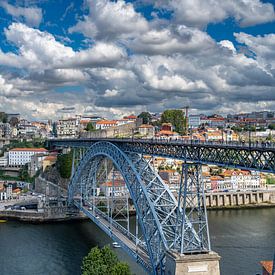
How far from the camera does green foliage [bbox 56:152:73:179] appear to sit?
136 ft

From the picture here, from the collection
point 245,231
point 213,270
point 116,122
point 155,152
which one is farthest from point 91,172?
point 116,122

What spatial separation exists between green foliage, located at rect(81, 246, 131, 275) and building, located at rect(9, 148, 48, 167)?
37.6 metres

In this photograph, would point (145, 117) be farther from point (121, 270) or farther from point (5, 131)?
point (121, 270)

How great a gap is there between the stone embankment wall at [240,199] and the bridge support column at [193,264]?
81.5 feet

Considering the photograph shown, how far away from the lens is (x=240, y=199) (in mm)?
40312

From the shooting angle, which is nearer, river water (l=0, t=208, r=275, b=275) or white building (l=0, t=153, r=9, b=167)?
river water (l=0, t=208, r=275, b=275)

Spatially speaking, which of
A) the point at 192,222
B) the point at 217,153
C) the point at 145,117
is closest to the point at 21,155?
the point at 145,117

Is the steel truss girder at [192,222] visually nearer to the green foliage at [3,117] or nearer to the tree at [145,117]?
the tree at [145,117]

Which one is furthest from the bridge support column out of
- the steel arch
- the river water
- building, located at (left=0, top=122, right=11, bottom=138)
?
building, located at (left=0, top=122, right=11, bottom=138)

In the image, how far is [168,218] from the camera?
16.3 meters

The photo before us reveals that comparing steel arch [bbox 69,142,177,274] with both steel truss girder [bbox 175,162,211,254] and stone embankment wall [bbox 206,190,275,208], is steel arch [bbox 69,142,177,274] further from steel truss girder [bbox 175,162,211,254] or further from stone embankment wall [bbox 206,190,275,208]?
stone embankment wall [bbox 206,190,275,208]

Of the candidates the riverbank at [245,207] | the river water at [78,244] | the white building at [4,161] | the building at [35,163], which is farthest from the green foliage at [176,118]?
the river water at [78,244]

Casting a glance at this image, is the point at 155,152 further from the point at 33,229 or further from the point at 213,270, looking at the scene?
the point at 33,229

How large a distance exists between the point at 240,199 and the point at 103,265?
83.5 ft
